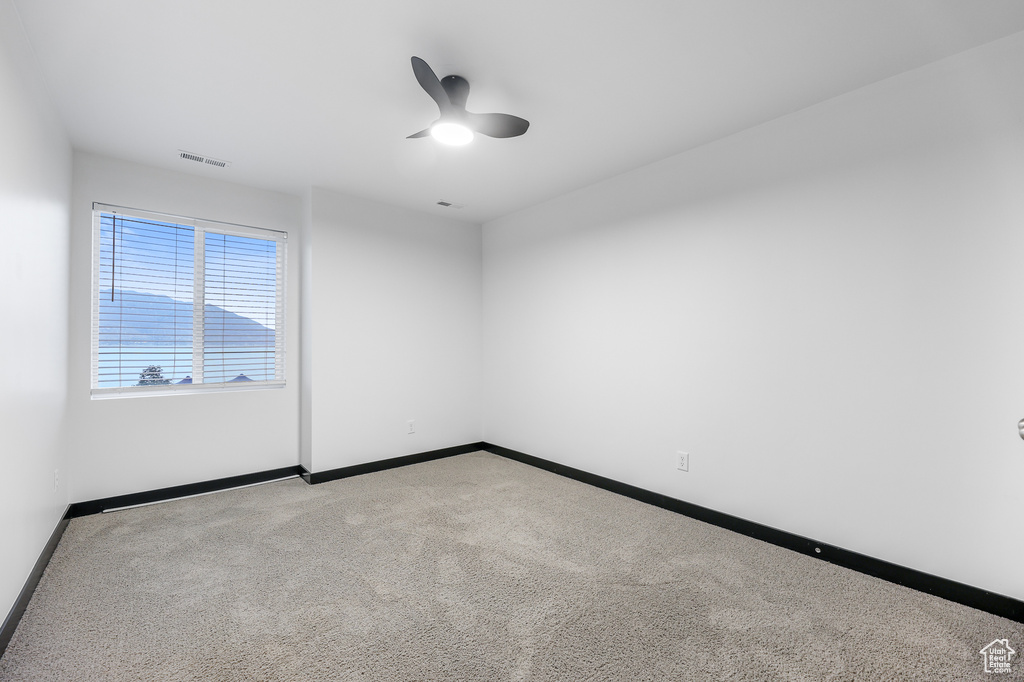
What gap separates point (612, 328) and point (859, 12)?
2.21m

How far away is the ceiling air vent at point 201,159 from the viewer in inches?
122

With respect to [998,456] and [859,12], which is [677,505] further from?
[859,12]

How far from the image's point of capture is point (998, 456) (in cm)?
196

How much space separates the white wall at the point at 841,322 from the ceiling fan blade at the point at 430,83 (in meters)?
1.77

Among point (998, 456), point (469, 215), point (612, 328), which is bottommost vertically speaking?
point (998, 456)

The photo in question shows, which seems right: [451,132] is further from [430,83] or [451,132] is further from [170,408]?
[170,408]

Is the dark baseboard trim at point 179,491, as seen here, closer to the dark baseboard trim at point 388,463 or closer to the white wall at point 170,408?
the white wall at point 170,408

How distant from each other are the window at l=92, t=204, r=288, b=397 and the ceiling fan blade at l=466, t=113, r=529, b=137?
2.47 metres

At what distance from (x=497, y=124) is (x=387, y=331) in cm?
243

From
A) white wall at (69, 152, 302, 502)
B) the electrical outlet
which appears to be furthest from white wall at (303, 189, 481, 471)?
the electrical outlet

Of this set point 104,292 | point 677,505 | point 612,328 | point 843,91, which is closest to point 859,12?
point 843,91

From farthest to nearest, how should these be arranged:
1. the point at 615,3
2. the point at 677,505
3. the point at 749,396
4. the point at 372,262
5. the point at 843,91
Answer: the point at 372,262
the point at 677,505
the point at 749,396
the point at 843,91
the point at 615,3


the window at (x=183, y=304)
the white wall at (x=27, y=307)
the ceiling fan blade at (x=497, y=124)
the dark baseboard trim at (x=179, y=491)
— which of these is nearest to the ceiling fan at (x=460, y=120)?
the ceiling fan blade at (x=497, y=124)

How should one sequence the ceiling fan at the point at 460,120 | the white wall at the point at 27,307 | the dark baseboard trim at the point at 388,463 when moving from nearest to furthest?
the white wall at the point at 27,307 → the ceiling fan at the point at 460,120 → the dark baseboard trim at the point at 388,463
